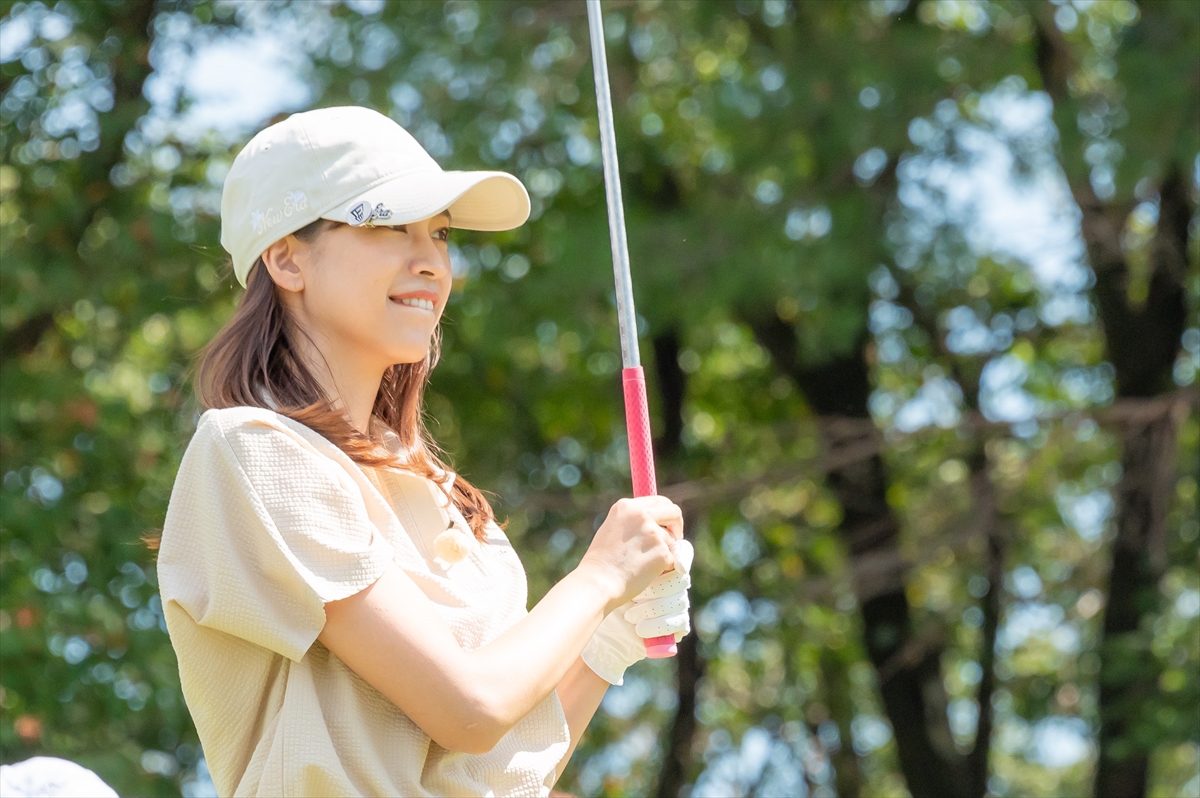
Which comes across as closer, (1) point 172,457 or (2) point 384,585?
(2) point 384,585

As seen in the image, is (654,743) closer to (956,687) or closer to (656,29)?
(956,687)

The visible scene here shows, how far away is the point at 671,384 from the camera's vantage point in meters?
8.98

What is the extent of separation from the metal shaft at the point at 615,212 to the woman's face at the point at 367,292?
217 mm

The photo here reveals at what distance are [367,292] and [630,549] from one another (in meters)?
0.40

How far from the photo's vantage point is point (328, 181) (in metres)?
1.64

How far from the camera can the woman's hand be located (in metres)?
1.63

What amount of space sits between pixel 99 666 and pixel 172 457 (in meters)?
0.97

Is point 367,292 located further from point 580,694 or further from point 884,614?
point 884,614

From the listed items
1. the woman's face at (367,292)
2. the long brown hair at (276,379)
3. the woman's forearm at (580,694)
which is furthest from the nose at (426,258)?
the woman's forearm at (580,694)

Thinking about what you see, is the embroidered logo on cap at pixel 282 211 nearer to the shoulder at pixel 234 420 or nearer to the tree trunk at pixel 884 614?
the shoulder at pixel 234 420

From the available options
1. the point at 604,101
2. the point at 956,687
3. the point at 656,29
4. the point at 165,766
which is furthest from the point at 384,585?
the point at 956,687

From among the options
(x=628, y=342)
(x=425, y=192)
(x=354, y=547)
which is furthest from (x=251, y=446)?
(x=628, y=342)

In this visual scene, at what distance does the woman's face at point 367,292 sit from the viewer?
1.65 metres

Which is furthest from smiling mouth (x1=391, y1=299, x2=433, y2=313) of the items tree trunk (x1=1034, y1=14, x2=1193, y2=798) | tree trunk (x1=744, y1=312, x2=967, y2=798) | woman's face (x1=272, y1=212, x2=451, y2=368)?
tree trunk (x1=744, y1=312, x2=967, y2=798)
